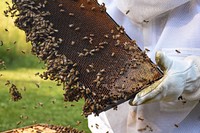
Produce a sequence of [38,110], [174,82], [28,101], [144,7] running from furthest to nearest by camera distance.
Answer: [28,101] → [38,110] → [144,7] → [174,82]

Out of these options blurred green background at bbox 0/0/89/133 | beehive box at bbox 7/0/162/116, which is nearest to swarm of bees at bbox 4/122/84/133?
beehive box at bbox 7/0/162/116

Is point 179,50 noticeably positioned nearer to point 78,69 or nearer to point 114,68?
point 114,68

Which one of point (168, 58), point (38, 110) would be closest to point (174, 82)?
point (168, 58)

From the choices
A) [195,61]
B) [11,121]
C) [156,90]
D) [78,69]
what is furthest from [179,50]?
[11,121]

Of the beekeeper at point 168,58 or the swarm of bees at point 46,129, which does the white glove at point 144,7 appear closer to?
the beekeeper at point 168,58

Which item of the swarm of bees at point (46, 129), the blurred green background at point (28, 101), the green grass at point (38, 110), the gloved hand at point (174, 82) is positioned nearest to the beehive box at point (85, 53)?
the gloved hand at point (174, 82)

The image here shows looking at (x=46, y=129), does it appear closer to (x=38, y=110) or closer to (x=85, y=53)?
(x=85, y=53)

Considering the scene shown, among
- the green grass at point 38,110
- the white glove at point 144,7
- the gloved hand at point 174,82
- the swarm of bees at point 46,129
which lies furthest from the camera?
the green grass at point 38,110
